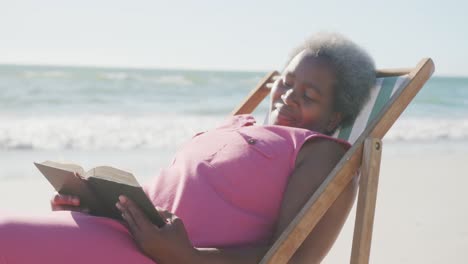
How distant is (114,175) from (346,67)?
105 cm

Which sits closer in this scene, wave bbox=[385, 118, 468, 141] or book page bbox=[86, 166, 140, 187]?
book page bbox=[86, 166, 140, 187]

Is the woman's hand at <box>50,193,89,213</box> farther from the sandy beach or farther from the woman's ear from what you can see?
the woman's ear

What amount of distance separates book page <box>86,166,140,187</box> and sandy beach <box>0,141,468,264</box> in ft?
3.42

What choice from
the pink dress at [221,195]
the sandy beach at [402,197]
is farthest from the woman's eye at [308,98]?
the sandy beach at [402,197]

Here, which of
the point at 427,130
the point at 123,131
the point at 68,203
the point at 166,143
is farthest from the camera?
the point at 427,130

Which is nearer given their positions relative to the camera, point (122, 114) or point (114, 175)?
point (114, 175)

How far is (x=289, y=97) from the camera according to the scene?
8.91 feet

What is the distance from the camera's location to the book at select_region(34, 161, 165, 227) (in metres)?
2.05

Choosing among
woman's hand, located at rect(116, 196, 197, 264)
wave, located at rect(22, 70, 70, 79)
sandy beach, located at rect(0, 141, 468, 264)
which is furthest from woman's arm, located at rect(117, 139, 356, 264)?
wave, located at rect(22, 70, 70, 79)

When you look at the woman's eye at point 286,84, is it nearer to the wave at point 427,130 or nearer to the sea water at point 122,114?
the sea water at point 122,114

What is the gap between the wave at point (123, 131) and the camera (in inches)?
390

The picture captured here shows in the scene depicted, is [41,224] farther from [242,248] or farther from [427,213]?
[427,213]

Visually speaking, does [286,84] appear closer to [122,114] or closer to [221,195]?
[221,195]

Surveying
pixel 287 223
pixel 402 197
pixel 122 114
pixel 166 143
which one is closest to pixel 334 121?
pixel 287 223
